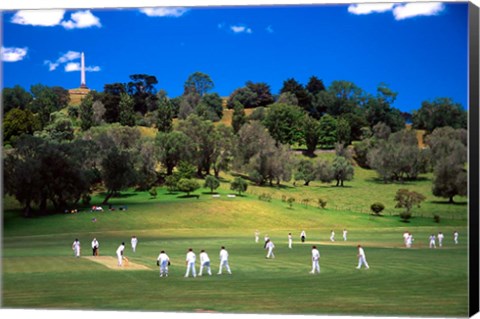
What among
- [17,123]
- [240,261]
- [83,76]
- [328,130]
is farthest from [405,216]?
[17,123]

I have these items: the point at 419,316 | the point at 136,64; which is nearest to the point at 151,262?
the point at 419,316

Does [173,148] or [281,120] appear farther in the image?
[281,120]

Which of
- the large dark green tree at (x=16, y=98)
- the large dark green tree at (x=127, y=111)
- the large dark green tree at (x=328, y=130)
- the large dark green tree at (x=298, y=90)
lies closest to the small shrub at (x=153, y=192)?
the large dark green tree at (x=127, y=111)

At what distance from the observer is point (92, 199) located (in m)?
76.7

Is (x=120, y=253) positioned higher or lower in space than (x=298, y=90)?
lower

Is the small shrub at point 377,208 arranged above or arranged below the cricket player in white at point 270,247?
above

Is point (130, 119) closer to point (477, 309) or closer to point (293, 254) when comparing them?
point (293, 254)

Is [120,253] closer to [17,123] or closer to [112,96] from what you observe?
[17,123]

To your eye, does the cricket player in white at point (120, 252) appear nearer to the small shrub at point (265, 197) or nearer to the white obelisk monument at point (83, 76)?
the white obelisk monument at point (83, 76)

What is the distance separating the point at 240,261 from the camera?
4262cm

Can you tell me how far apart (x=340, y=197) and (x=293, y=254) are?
3698 cm

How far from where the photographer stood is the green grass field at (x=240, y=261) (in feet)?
98.5

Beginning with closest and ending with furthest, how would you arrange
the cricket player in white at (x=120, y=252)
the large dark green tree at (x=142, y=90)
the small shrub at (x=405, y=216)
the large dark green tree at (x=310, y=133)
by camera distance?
the cricket player in white at (x=120, y=252) < the large dark green tree at (x=142, y=90) < the small shrub at (x=405, y=216) < the large dark green tree at (x=310, y=133)

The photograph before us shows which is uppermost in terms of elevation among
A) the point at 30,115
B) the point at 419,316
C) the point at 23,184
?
the point at 30,115
